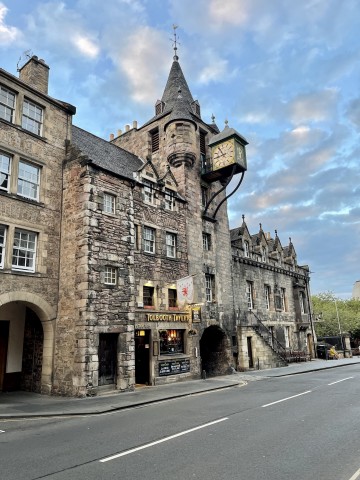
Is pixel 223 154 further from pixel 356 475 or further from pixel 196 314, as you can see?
pixel 356 475

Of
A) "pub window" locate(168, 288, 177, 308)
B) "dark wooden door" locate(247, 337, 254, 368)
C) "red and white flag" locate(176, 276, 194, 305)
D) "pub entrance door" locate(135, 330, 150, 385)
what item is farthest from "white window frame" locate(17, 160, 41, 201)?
"dark wooden door" locate(247, 337, 254, 368)

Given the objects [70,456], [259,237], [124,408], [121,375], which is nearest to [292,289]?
[259,237]

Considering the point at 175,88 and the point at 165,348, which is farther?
the point at 175,88

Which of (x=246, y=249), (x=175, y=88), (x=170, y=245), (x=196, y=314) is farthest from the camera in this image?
(x=246, y=249)

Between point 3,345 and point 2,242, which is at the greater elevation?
point 2,242

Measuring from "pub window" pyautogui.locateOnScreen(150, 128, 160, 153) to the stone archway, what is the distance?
48.4 ft

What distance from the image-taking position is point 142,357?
756 inches

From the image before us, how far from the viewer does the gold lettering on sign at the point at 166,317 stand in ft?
62.3

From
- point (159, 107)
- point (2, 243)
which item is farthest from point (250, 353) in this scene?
point (159, 107)

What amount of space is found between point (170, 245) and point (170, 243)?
129 millimetres

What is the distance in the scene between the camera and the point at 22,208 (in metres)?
15.8

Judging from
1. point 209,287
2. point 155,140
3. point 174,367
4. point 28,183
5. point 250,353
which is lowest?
point 174,367

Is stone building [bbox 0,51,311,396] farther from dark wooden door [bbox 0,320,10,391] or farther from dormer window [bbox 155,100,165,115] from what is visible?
dormer window [bbox 155,100,165,115]

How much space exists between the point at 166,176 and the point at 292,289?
2055cm
